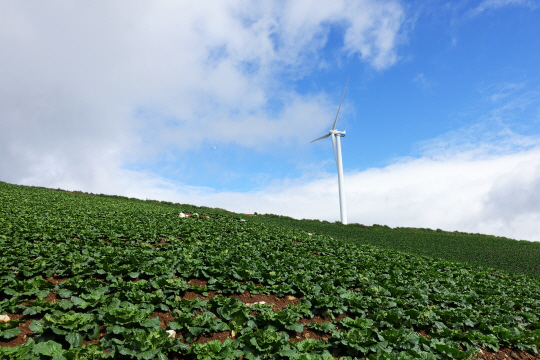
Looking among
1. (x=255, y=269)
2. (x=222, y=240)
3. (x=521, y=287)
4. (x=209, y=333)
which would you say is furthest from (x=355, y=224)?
(x=209, y=333)

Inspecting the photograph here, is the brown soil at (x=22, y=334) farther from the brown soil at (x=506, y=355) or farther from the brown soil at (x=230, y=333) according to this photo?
the brown soil at (x=506, y=355)

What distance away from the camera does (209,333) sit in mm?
7043

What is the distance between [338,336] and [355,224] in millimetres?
58029

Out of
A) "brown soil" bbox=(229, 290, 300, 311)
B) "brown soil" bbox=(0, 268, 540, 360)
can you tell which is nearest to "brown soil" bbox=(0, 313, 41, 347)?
"brown soil" bbox=(0, 268, 540, 360)

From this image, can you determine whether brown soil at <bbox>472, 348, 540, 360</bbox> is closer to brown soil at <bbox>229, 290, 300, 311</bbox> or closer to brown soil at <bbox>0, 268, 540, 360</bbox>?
brown soil at <bbox>0, 268, 540, 360</bbox>

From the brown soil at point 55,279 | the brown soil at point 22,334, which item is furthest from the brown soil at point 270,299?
the brown soil at point 55,279

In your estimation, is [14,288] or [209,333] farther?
[14,288]

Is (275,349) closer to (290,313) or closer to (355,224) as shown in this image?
(290,313)

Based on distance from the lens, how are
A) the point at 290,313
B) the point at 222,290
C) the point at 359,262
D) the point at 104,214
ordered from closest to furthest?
1. the point at 290,313
2. the point at 222,290
3. the point at 359,262
4. the point at 104,214

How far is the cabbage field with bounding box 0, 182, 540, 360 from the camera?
6086 mm

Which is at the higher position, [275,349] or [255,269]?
[255,269]

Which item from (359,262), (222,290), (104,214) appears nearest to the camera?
(222,290)

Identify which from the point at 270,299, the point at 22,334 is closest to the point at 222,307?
the point at 270,299

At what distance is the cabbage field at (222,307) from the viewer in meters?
6.09
